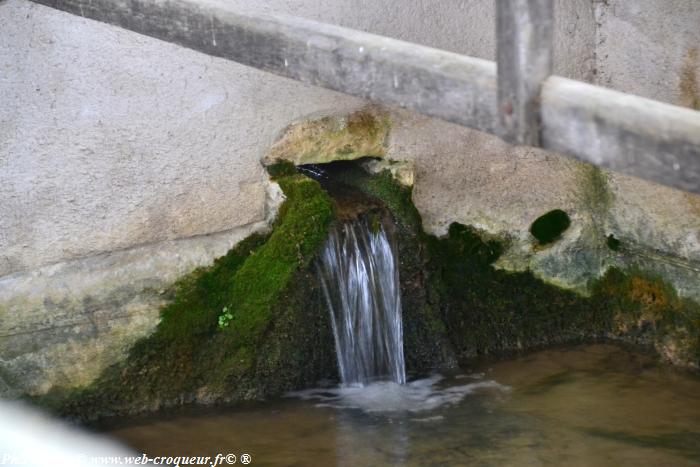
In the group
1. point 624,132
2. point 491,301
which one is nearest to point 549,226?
point 491,301

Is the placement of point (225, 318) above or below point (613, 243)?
below

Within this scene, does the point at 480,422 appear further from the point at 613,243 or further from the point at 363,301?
the point at 613,243

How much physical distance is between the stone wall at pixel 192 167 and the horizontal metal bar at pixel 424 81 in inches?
28.6

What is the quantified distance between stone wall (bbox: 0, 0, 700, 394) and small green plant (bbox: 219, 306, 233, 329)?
27cm

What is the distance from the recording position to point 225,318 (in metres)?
4.84

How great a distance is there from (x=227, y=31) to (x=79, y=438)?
216cm

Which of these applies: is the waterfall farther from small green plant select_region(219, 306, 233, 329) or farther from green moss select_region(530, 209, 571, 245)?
green moss select_region(530, 209, 571, 245)

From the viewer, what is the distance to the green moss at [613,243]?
5.31 m

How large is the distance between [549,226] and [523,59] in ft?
8.95

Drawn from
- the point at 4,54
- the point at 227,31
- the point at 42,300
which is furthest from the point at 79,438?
the point at 227,31

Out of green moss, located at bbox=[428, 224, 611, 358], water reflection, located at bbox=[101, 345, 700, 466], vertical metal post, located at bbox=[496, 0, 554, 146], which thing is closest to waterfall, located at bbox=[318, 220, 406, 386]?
water reflection, located at bbox=[101, 345, 700, 466]

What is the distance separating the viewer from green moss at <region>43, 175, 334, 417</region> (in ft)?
15.7

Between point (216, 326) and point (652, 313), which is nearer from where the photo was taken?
point (216, 326)

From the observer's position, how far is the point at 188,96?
4.75 metres
